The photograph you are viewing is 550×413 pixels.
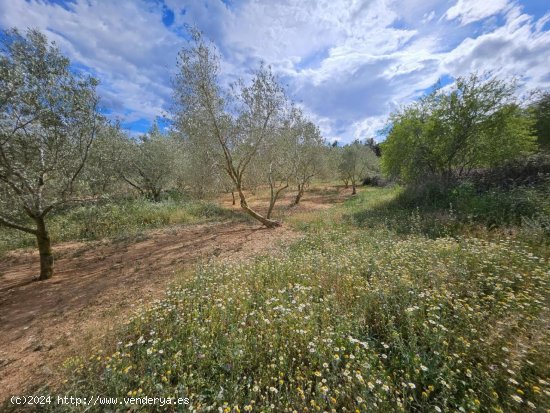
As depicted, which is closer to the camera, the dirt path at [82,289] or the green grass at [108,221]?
the dirt path at [82,289]

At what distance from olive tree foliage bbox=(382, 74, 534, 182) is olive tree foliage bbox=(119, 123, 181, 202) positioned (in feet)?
54.4

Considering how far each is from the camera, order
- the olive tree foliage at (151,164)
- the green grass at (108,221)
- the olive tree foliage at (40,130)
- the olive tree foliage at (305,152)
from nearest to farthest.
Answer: the olive tree foliage at (40,130)
the green grass at (108,221)
the olive tree foliage at (305,152)
the olive tree foliage at (151,164)

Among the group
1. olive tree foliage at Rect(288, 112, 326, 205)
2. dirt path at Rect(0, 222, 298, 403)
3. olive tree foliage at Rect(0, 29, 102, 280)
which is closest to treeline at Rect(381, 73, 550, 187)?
olive tree foliage at Rect(288, 112, 326, 205)

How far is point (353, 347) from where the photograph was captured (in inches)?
114

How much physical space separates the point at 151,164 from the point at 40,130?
43.5 feet

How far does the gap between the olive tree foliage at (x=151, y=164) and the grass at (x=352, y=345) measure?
1661 cm

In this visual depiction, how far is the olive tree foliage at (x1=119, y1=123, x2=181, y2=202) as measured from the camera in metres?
17.8

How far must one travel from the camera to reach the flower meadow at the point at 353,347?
227cm

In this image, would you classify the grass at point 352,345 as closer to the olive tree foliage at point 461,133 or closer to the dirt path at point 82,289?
the dirt path at point 82,289

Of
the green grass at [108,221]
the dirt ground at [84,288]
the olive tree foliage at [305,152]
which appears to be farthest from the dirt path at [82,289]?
the olive tree foliage at [305,152]

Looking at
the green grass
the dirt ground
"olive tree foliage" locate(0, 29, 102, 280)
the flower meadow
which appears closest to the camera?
the flower meadow

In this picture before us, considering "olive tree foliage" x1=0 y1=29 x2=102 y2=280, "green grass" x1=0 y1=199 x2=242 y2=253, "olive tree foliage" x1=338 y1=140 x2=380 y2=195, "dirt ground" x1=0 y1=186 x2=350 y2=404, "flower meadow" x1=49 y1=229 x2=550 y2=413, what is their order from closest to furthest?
"flower meadow" x1=49 y1=229 x2=550 y2=413 → "dirt ground" x1=0 y1=186 x2=350 y2=404 → "olive tree foliage" x1=0 y1=29 x2=102 y2=280 → "green grass" x1=0 y1=199 x2=242 y2=253 → "olive tree foliage" x1=338 y1=140 x2=380 y2=195

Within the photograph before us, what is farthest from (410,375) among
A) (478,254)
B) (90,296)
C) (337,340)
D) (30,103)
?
(30,103)

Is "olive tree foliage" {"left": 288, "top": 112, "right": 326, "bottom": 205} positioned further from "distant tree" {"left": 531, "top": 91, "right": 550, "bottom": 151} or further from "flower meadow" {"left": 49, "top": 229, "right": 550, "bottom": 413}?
"distant tree" {"left": 531, "top": 91, "right": 550, "bottom": 151}
